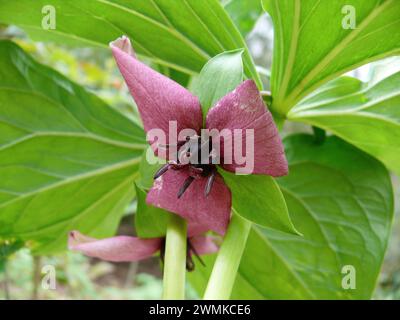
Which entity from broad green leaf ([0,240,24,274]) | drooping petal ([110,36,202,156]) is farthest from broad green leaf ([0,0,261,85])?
broad green leaf ([0,240,24,274])

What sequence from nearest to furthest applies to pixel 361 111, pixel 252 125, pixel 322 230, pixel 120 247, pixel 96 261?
pixel 252 125
pixel 120 247
pixel 361 111
pixel 322 230
pixel 96 261

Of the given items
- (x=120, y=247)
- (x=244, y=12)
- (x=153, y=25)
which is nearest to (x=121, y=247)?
(x=120, y=247)

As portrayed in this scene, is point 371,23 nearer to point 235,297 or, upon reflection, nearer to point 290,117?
point 290,117

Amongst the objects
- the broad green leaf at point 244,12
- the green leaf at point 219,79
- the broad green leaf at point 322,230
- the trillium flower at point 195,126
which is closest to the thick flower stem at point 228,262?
the trillium flower at point 195,126

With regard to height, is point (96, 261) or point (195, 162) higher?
point (96, 261)

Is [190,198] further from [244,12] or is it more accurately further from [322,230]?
[244,12]

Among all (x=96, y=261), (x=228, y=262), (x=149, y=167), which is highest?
(x=96, y=261)
